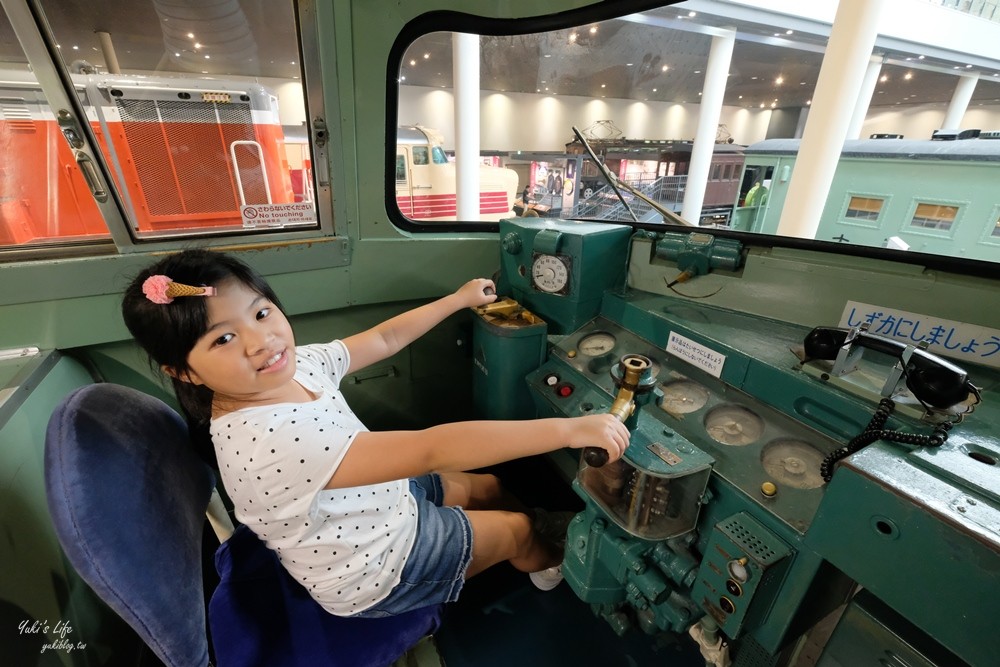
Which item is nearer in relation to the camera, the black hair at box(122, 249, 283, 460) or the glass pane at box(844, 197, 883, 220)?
the black hair at box(122, 249, 283, 460)

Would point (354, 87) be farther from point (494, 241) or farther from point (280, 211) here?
point (494, 241)

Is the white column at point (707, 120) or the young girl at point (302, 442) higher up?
the white column at point (707, 120)

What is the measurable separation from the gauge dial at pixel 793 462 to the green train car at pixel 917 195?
8.03ft

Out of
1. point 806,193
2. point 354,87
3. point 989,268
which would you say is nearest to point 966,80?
point 806,193

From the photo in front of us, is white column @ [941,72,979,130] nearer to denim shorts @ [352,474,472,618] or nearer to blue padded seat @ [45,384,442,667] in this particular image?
denim shorts @ [352,474,472,618]

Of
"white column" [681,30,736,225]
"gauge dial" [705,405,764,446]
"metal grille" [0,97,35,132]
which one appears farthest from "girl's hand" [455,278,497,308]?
"white column" [681,30,736,225]

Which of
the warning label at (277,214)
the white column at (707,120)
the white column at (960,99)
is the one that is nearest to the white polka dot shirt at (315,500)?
the warning label at (277,214)

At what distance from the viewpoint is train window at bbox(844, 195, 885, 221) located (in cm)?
385

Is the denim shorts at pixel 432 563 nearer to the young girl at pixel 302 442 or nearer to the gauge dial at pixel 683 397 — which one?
the young girl at pixel 302 442

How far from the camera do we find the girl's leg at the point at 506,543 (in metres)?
1.17

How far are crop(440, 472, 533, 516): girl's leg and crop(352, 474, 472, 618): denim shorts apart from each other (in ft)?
0.77

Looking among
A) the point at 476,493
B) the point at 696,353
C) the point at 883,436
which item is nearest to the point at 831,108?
the point at 696,353

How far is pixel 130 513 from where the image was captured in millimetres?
783

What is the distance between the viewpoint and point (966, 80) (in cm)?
673
